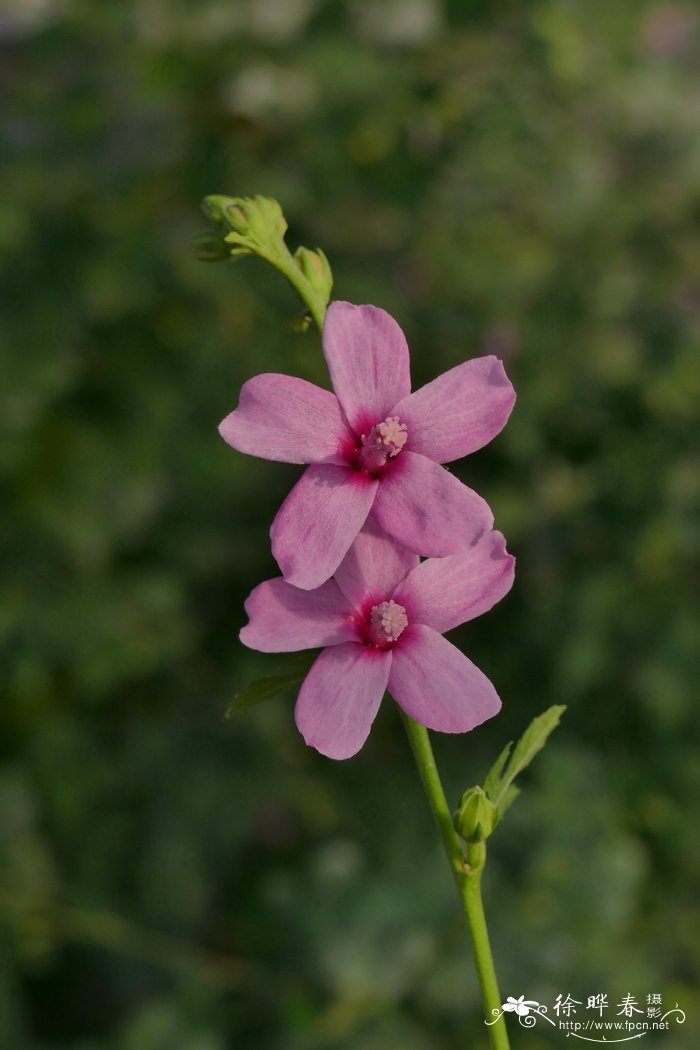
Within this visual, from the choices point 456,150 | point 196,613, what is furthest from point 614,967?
point 456,150

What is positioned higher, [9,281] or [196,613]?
[9,281]

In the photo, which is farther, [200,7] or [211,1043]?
[200,7]

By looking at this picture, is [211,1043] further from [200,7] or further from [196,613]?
[200,7]

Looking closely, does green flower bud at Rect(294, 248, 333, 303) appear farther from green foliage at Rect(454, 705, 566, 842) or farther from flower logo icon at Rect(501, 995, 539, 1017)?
flower logo icon at Rect(501, 995, 539, 1017)

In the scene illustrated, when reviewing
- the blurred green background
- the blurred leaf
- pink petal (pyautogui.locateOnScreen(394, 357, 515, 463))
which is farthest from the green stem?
the blurred green background

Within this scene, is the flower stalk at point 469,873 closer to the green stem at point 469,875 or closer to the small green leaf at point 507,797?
the green stem at point 469,875

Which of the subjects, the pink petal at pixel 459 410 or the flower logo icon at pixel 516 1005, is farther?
the flower logo icon at pixel 516 1005

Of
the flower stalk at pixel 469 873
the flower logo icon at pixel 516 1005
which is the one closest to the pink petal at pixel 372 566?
the flower stalk at pixel 469 873
